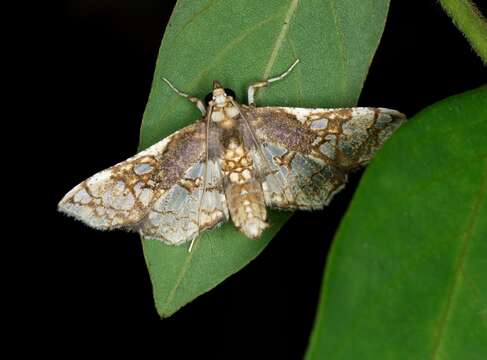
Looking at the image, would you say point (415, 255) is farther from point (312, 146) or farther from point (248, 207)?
point (312, 146)

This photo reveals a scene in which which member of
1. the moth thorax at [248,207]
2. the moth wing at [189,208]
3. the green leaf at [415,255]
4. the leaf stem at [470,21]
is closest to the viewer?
the green leaf at [415,255]

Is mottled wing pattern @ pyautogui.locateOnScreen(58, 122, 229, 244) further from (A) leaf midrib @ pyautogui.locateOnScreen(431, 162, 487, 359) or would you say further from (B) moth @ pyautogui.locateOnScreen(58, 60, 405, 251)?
(A) leaf midrib @ pyautogui.locateOnScreen(431, 162, 487, 359)

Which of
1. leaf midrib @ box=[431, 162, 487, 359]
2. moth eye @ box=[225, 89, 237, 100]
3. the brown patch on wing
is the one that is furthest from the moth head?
leaf midrib @ box=[431, 162, 487, 359]

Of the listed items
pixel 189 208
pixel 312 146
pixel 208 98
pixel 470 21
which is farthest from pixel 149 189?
pixel 470 21

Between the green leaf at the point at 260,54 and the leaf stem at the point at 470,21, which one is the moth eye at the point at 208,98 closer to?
the green leaf at the point at 260,54

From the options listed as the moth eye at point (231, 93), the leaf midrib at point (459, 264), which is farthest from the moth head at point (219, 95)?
the leaf midrib at point (459, 264)

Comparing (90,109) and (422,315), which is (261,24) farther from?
(90,109)

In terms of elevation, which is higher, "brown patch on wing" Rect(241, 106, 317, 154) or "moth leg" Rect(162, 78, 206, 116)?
"moth leg" Rect(162, 78, 206, 116)
